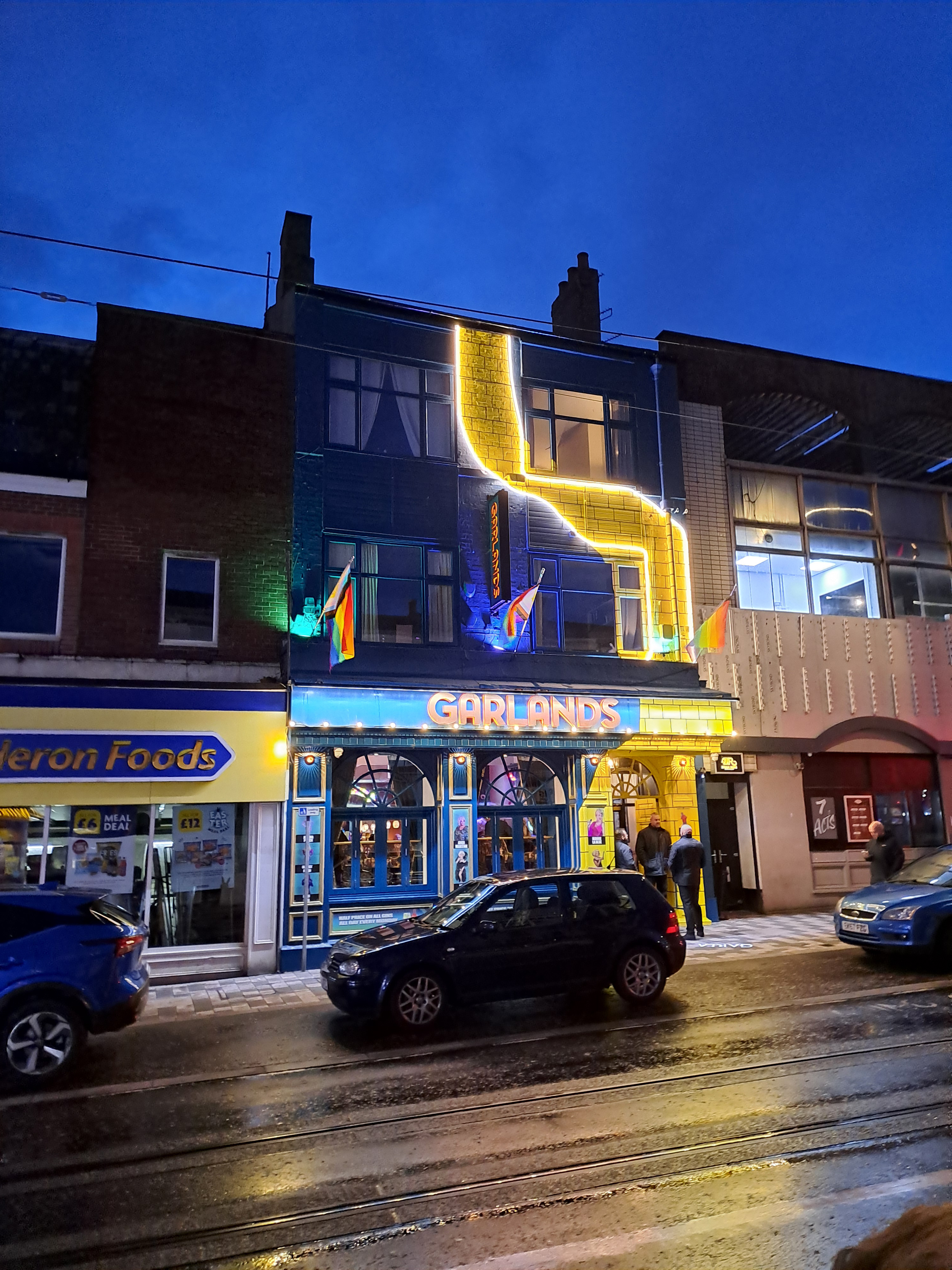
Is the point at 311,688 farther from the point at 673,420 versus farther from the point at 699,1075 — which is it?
the point at 673,420

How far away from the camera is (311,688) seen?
47.6 feet

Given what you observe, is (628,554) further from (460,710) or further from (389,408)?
(389,408)

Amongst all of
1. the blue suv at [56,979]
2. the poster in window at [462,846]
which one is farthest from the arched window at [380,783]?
the blue suv at [56,979]

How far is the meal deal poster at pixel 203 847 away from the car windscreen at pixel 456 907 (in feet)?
14.9

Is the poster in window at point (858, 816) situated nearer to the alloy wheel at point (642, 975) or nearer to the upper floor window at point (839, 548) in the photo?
the upper floor window at point (839, 548)

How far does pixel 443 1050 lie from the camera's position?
8.79 meters

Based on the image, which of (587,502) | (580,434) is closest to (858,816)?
(587,502)

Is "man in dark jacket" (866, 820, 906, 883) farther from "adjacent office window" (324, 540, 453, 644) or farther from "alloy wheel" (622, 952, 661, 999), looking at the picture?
"adjacent office window" (324, 540, 453, 644)

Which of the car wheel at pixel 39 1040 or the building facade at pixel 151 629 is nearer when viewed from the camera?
the car wheel at pixel 39 1040

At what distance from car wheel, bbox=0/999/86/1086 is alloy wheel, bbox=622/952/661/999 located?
587 centimetres

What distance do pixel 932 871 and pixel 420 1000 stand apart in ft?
26.0

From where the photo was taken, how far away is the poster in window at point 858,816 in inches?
765

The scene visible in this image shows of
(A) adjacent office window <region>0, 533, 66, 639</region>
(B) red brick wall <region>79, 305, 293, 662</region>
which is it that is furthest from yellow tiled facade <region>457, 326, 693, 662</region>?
(A) adjacent office window <region>0, 533, 66, 639</region>

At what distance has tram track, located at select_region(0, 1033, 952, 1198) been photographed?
19.6ft
